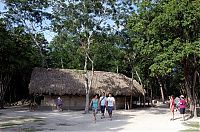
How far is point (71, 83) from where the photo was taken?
36.5 metres

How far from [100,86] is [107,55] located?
402cm

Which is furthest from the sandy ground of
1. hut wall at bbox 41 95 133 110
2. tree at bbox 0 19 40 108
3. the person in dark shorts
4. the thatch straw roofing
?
tree at bbox 0 19 40 108

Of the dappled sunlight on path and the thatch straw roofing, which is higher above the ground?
the thatch straw roofing

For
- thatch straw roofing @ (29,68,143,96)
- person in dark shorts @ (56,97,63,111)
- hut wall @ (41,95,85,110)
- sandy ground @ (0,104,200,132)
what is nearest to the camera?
sandy ground @ (0,104,200,132)

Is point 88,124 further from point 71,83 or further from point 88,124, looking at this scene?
point 71,83

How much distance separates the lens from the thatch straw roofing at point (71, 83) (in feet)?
115

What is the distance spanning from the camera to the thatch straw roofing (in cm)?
3519

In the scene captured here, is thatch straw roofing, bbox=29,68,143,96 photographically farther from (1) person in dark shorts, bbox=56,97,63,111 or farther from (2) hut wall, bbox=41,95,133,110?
(1) person in dark shorts, bbox=56,97,63,111

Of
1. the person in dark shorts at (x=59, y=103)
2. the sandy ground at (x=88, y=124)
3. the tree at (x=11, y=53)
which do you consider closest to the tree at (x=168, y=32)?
the sandy ground at (x=88, y=124)

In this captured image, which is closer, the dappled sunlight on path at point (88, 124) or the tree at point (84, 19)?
the dappled sunlight on path at point (88, 124)

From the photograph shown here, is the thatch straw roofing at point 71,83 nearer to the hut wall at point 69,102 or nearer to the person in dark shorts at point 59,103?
the hut wall at point 69,102

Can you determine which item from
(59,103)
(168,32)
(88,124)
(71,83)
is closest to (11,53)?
(71,83)

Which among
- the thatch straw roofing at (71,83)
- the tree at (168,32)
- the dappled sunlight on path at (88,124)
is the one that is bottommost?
the dappled sunlight on path at (88,124)

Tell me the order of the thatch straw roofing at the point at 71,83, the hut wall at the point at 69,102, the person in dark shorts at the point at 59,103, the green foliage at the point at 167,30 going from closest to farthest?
1. the green foliage at the point at 167,30
2. the person in dark shorts at the point at 59,103
3. the thatch straw roofing at the point at 71,83
4. the hut wall at the point at 69,102
